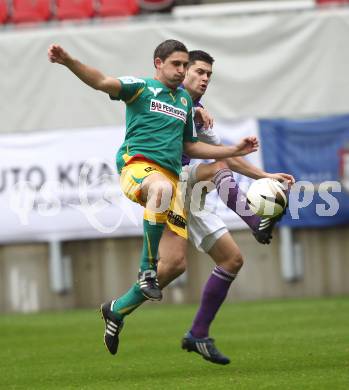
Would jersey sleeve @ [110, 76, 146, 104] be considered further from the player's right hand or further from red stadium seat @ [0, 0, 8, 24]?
red stadium seat @ [0, 0, 8, 24]

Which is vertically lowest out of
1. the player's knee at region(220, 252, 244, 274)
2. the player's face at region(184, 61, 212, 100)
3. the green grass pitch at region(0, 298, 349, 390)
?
the green grass pitch at region(0, 298, 349, 390)

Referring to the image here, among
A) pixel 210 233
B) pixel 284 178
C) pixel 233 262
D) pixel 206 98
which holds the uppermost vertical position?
pixel 206 98

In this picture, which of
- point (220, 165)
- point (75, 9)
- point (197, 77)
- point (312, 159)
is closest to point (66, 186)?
point (75, 9)

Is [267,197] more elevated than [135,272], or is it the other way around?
[267,197]

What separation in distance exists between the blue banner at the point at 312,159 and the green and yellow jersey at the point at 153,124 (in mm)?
7189

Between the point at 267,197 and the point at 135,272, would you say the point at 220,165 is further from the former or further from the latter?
the point at 135,272

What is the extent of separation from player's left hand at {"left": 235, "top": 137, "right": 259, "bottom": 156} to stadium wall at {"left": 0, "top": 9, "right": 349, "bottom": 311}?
303 inches

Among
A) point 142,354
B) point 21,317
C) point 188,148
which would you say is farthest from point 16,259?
point 188,148

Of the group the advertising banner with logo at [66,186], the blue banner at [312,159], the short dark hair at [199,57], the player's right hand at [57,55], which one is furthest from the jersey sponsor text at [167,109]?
the blue banner at [312,159]

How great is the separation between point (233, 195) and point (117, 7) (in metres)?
Answer: 8.60

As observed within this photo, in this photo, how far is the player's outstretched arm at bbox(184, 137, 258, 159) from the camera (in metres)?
7.39

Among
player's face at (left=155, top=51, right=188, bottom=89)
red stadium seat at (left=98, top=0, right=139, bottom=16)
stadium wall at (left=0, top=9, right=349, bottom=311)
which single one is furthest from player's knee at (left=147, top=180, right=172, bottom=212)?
red stadium seat at (left=98, top=0, right=139, bottom=16)

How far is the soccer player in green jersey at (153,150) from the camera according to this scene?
24.3ft

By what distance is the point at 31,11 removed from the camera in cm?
1653
